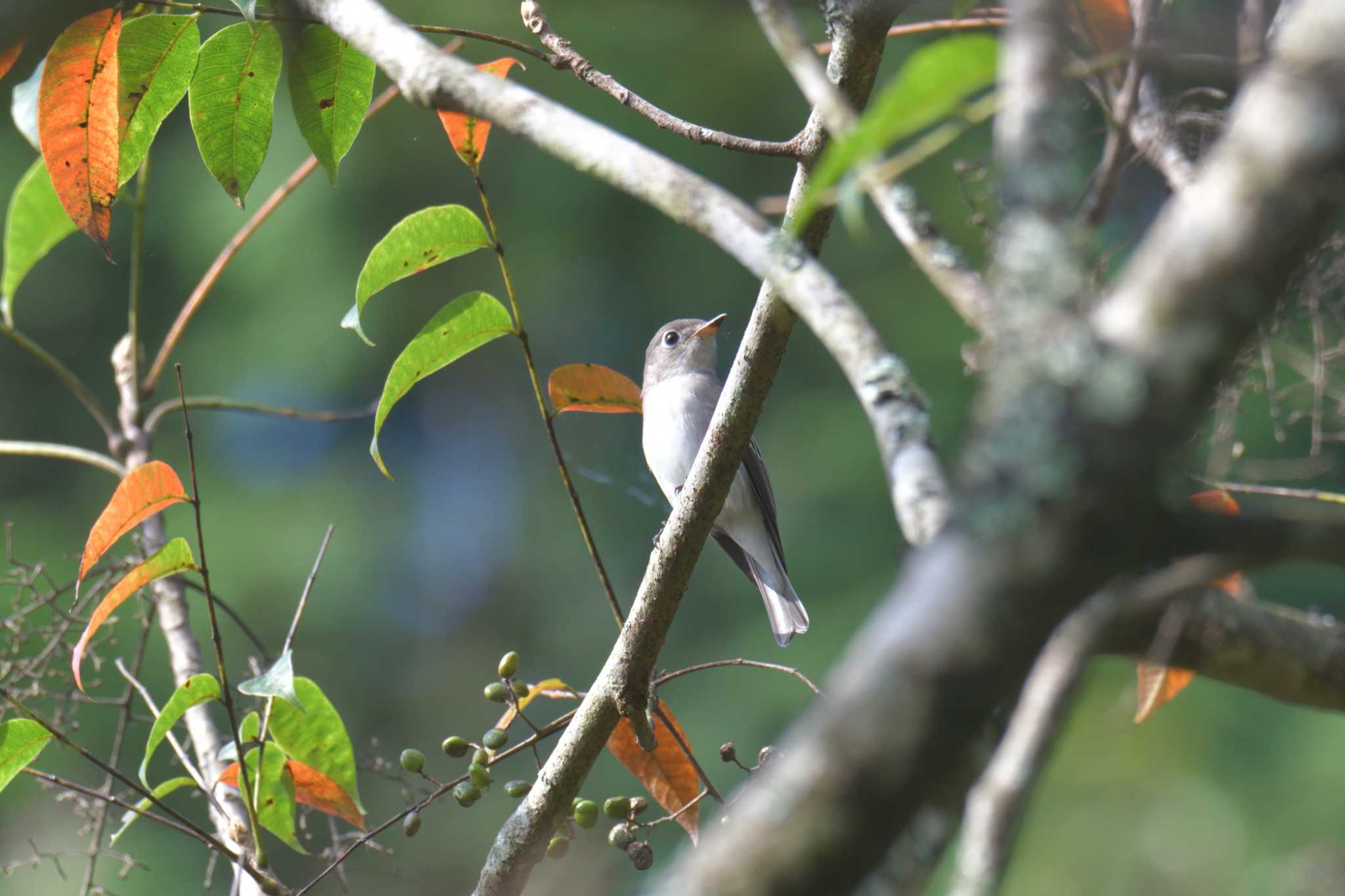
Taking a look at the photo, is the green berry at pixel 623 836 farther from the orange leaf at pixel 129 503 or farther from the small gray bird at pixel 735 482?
the small gray bird at pixel 735 482

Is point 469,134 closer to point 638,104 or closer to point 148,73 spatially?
point 638,104

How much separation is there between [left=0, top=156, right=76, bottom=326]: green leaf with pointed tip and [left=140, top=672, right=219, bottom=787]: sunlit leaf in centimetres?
98

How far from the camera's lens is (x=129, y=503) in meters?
1.80

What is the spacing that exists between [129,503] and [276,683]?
1.41 ft

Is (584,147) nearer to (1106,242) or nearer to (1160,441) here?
(1160,441)

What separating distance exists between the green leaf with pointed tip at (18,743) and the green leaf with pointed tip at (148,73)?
2.89ft

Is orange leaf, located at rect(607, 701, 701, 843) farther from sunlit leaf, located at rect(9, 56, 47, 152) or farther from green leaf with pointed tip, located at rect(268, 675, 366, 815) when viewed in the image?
sunlit leaf, located at rect(9, 56, 47, 152)

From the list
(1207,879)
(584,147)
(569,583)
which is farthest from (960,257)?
(569,583)

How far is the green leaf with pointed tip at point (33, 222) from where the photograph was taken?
226cm

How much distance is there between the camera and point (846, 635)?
7.89 metres

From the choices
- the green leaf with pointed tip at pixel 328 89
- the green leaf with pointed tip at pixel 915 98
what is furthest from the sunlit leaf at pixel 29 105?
the green leaf with pointed tip at pixel 915 98

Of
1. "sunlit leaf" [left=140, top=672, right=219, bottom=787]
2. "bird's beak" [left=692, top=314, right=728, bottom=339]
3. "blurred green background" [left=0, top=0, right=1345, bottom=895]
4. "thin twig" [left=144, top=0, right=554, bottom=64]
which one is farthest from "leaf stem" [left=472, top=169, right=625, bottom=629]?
"blurred green background" [left=0, top=0, right=1345, bottom=895]

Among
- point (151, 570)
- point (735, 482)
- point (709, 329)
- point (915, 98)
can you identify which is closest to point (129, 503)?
point (151, 570)

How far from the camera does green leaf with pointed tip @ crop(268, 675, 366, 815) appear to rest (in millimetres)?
1956
